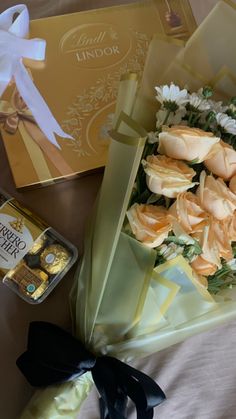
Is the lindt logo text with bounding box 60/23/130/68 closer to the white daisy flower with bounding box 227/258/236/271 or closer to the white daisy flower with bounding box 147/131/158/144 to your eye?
the white daisy flower with bounding box 147/131/158/144

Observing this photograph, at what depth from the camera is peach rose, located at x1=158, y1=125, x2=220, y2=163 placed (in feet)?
1.77

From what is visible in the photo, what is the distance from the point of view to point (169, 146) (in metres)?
0.56

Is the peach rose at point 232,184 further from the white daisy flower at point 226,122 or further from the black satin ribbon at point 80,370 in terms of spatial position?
the black satin ribbon at point 80,370

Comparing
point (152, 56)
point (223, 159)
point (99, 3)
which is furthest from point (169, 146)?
point (99, 3)

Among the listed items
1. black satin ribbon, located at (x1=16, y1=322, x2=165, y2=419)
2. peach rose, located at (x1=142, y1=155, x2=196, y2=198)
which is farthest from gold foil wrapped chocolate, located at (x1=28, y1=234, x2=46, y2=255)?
peach rose, located at (x1=142, y1=155, x2=196, y2=198)

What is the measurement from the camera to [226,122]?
585 mm

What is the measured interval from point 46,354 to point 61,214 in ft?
0.75

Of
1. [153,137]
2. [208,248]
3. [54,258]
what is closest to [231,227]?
[208,248]

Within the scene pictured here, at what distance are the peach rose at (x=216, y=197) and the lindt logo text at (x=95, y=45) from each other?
0.38 metres

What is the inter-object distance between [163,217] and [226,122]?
148 mm

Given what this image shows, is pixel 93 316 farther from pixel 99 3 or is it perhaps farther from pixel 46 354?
pixel 99 3

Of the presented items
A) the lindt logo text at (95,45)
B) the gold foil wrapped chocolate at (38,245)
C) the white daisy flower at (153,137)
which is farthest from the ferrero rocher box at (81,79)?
the white daisy flower at (153,137)

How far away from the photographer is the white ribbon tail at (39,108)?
0.78 m

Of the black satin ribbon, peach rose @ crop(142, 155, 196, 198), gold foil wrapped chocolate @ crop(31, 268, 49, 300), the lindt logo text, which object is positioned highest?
the lindt logo text
